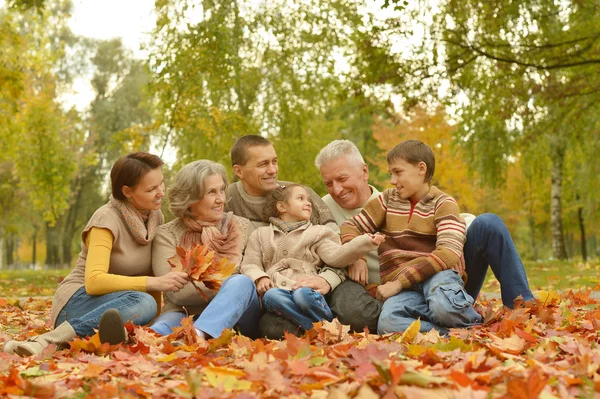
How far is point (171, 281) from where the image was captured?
4016mm

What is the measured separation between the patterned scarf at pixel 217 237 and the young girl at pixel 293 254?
0.12 meters

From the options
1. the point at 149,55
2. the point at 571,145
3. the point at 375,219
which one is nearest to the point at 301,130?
the point at 149,55

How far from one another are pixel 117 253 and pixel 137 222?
0.23 meters

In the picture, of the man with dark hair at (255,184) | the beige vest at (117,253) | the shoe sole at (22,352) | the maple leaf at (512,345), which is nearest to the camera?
the maple leaf at (512,345)

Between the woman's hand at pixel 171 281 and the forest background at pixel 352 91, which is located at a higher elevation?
the forest background at pixel 352 91

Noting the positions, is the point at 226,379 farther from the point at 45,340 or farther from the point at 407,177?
the point at 407,177

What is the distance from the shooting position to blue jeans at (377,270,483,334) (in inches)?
162

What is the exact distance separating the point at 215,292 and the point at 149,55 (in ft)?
32.5

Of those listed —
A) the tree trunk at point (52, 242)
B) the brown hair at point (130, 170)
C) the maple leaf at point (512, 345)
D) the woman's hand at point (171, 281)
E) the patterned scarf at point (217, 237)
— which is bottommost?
the tree trunk at point (52, 242)

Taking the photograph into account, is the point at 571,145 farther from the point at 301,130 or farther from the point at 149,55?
the point at 149,55

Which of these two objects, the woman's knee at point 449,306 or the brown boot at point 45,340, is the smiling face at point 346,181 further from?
the brown boot at point 45,340

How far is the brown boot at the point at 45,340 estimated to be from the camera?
12.4ft

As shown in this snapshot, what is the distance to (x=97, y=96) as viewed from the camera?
1244 inches

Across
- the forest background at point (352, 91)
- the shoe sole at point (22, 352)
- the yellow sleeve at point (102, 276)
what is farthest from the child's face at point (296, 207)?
the forest background at point (352, 91)
